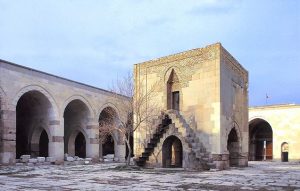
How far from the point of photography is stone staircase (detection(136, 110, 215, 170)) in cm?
1675

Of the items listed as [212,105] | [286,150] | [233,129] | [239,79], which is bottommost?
[286,150]

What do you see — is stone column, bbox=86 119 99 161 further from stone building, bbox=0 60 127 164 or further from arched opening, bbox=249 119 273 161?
arched opening, bbox=249 119 273 161

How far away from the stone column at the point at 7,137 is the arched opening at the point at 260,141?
26.4m

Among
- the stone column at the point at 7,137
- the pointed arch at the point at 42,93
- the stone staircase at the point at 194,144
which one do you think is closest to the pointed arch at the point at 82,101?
the pointed arch at the point at 42,93

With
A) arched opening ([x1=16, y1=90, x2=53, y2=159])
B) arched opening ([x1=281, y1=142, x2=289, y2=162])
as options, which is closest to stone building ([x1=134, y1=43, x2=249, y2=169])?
arched opening ([x1=16, y1=90, x2=53, y2=159])

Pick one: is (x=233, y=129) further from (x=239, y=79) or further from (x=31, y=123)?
(x=31, y=123)

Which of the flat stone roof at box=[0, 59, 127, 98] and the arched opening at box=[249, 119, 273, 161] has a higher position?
the flat stone roof at box=[0, 59, 127, 98]

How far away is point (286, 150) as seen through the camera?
34312 mm

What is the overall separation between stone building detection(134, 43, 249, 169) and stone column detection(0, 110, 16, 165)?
23.1 feet

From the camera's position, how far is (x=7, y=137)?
64.1 ft

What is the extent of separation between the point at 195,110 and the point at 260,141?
25.2 meters

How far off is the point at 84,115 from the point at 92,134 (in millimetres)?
1647

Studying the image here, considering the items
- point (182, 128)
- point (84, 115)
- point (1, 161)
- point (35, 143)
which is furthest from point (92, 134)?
point (182, 128)

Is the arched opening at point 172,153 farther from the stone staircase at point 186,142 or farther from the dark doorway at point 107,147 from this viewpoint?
the dark doorway at point 107,147
